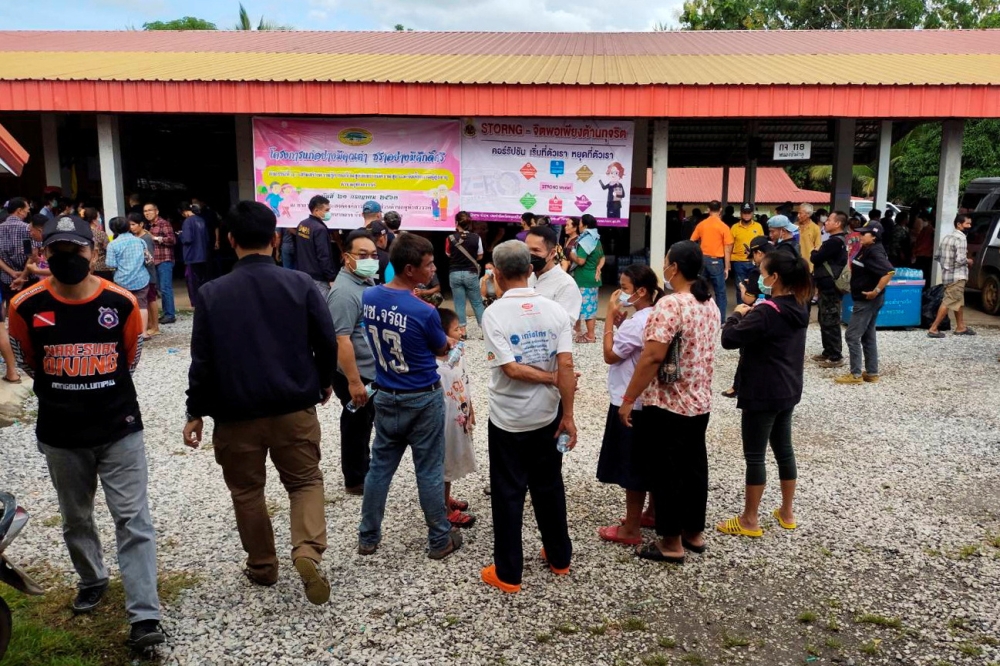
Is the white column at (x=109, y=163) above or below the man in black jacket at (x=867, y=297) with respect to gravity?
above

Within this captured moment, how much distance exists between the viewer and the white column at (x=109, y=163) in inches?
470

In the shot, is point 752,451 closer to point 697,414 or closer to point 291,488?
point 697,414

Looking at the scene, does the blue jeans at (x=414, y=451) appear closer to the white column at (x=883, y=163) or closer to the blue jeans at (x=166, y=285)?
the blue jeans at (x=166, y=285)

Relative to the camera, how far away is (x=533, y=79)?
11352 mm

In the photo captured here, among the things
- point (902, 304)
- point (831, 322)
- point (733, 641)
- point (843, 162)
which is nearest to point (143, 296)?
point (831, 322)

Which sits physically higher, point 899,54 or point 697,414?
point 899,54

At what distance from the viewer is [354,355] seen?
14.9 ft

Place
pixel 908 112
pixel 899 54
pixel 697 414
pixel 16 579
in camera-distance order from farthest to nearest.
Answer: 1. pixel 899 54
2. pixel 908 112
3. pixel 697 414
4. pixel 16 579

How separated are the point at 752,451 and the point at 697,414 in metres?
0.57

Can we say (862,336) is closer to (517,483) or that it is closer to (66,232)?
(517,483)

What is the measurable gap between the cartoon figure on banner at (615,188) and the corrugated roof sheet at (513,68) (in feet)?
4.19

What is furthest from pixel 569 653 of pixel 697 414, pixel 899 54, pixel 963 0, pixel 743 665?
pixel 963 0

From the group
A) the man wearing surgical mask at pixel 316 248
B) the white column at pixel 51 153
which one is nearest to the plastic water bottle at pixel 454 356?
the man wearing surgical mask at pixel 316 248

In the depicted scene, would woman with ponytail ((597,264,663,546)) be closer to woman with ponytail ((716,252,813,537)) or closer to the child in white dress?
woman with ponytail ((716,252,813,537))
